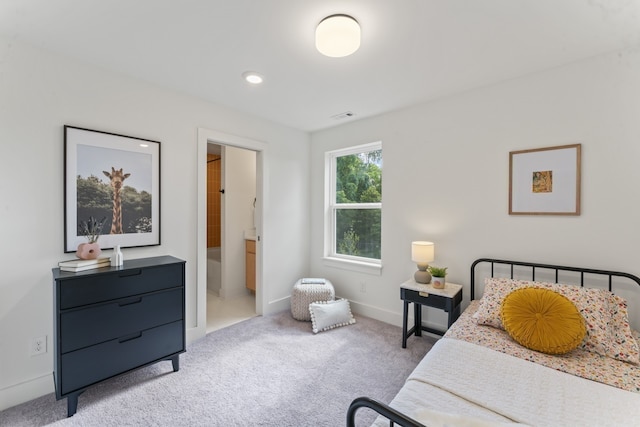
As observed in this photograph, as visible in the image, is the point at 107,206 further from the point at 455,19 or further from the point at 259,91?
the point at 455,19

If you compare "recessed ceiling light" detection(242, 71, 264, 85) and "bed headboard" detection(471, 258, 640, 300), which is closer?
"bed headboard" detection(471, 258, 640, 300)

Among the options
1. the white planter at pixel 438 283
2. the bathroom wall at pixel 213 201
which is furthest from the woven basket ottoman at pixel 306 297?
the bathroom wall at pixel 213 201

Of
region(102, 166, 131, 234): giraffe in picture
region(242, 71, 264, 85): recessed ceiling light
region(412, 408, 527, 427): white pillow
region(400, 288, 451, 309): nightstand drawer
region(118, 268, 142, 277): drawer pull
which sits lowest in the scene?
region(400, 288, 451, 309): nightstand drawer

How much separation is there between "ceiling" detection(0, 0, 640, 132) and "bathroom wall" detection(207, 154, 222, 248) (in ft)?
8.46

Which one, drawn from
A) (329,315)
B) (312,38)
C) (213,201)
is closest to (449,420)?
(312,38)

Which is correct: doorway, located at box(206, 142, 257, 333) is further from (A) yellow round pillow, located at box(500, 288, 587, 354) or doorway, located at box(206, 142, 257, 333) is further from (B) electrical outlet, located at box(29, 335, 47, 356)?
(A) yellow round pillow, located at box(500, 288, 587, 354)

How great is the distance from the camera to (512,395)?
49.0 inches

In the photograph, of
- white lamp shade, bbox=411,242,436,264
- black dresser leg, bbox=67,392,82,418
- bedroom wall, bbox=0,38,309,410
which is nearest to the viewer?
black dresser leg, bbox=67,392,82,418

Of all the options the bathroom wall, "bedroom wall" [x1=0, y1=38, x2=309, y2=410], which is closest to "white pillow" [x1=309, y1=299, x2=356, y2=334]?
"bedroom wall" [x1=0, y1=38, x2=309, y2=410]

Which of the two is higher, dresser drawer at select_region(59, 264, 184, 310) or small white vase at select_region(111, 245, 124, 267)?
small white vase at select_region(111, 245, 124, 267)

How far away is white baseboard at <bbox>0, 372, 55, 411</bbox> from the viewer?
→ 182cm

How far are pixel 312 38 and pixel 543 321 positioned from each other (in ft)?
7.35

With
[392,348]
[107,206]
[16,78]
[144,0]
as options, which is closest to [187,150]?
[107,206]

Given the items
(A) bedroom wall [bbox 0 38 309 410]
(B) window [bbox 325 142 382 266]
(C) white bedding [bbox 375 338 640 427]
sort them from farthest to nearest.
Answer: (B) window [bbox 325 142 382 266], (A) bedroom wall [bbox 0 38 309 410], (C) white bedding [bbox 375 338 640 427]
